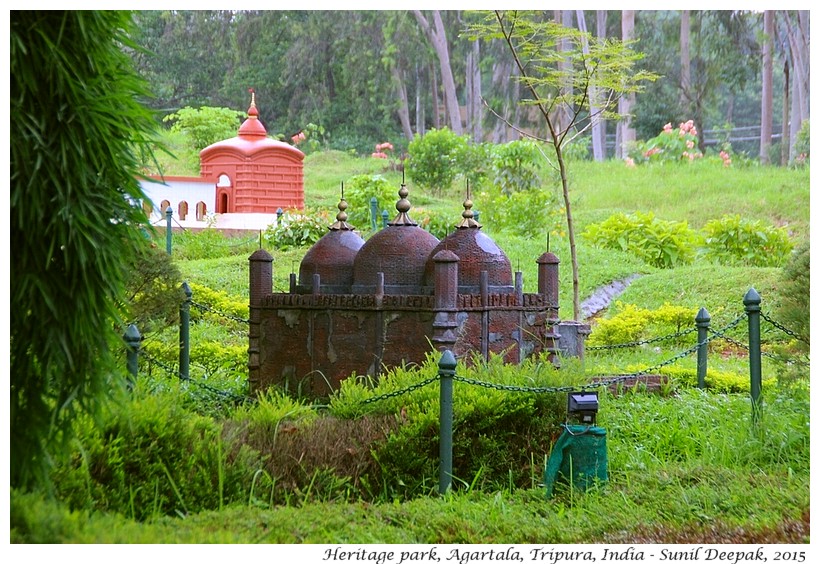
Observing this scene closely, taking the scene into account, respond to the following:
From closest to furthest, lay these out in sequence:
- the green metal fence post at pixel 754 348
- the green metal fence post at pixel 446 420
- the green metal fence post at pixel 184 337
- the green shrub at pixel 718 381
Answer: the green metal fence post at pixel 446 420 → the green metal fence post at pixel 754 348 → the green metal fence post at pixel 184 337 → the green shrub at pixel 718 381

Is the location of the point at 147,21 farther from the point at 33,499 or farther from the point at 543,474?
the point at 33,499

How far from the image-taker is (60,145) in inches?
127

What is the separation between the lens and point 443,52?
17.0 metres

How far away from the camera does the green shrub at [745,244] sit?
41.8 feet

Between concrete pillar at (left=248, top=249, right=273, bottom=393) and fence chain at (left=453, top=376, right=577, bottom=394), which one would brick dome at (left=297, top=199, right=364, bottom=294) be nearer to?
concrete pillar at (left=248, top=249, right=273, bottom=393)

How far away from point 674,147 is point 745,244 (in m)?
5.42

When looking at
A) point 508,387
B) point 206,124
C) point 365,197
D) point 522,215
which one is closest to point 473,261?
point 508,387

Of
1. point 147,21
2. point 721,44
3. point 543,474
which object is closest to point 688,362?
point 543,474

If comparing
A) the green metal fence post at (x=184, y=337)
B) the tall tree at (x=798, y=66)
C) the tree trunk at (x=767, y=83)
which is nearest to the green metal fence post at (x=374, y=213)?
the green metal fence post at (x=184, y=337)

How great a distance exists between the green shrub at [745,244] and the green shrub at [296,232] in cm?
516

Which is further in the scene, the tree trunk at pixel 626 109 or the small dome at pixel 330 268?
the tree trunk at pixel 626 109

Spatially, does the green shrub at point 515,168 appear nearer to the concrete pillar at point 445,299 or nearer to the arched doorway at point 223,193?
the arched doorway at point 223,193

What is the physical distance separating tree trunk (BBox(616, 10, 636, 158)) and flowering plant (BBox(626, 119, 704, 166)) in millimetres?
698
